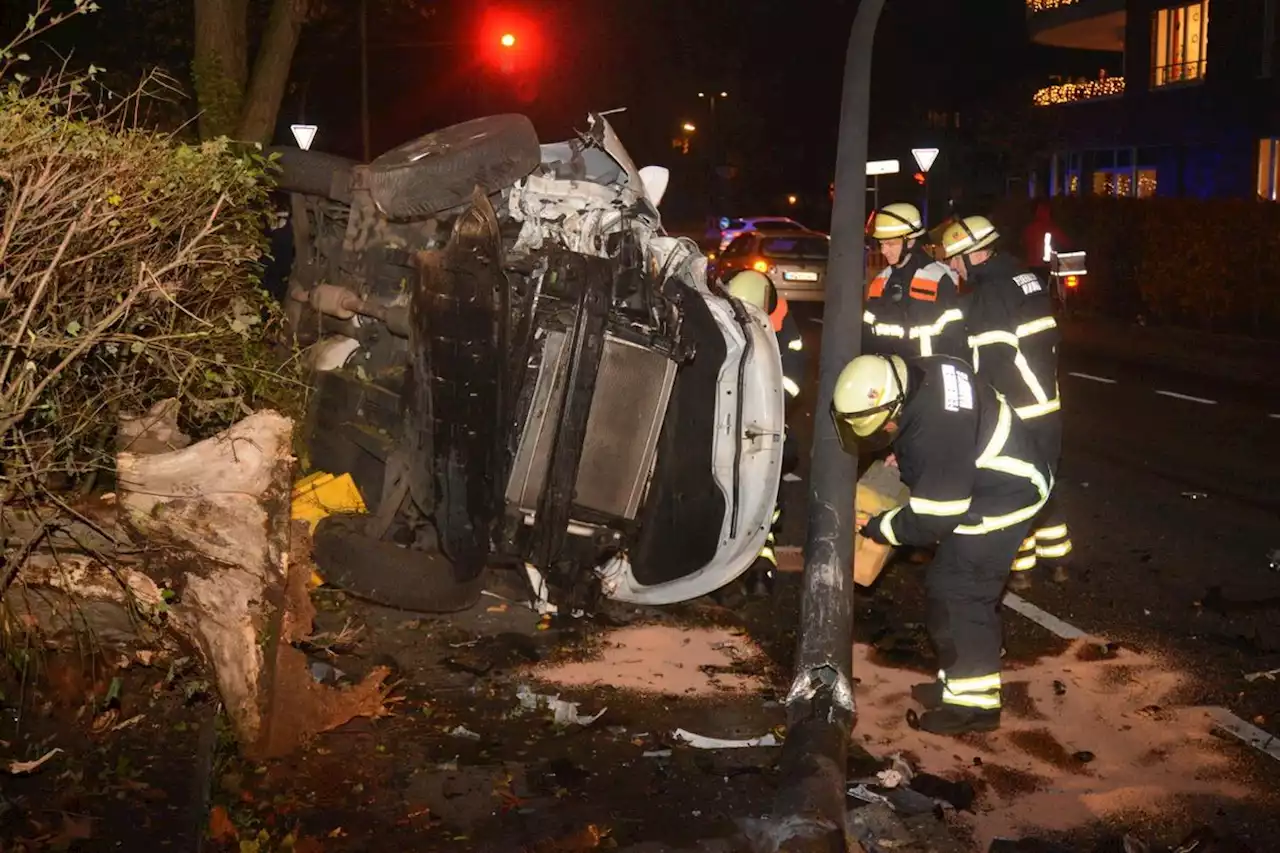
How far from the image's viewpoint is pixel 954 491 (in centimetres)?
540

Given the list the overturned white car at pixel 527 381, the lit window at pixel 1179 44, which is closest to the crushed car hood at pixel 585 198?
the overturned white car at pixel 527 381

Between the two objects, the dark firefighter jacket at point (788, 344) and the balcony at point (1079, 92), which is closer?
the dark firefighter jacket at point (788, 344)

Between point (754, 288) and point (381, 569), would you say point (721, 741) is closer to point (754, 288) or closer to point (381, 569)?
point (381, 569)

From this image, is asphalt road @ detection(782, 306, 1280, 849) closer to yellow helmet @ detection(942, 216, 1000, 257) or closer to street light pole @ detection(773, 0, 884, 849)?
street light pole @ detection(773, 0, 884, 849)

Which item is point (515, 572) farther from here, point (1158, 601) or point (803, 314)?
point (803, 314)

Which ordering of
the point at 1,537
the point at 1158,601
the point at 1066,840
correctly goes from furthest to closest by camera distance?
the point at 1158,601, the point at 1066,840, the point at 1,537

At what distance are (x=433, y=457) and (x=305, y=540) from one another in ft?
2.24

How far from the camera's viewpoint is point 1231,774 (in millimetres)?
4938

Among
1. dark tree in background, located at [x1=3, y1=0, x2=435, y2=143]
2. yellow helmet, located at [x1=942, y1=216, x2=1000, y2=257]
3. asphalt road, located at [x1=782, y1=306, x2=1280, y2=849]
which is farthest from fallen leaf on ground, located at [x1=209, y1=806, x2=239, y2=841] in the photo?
dark tree in background, located at [x1=3, y1=0, x2=435, y2=143]

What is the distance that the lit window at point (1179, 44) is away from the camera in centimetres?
2930

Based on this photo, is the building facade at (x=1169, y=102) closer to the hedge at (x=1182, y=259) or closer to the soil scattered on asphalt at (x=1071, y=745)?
the hedge at (x=1182, y=259)

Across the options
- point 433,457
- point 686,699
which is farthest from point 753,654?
point 433,457

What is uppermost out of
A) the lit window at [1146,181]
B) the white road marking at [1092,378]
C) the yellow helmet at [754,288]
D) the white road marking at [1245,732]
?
the lit window at [1146,181]

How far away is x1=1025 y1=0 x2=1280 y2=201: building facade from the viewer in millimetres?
27375
